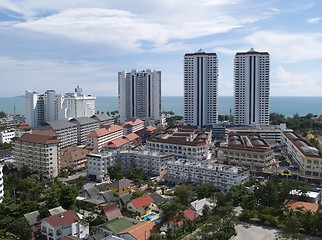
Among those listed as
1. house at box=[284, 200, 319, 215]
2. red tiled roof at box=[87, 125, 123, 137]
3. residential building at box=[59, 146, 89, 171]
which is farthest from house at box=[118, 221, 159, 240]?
red tiled roof at box=[87, 125, 123, 137]

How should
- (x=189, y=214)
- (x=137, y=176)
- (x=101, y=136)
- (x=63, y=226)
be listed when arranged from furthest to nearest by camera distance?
(x=101, y=136)
(x=137, y=176)
(x=189, y=214)
(x=63, y=226)

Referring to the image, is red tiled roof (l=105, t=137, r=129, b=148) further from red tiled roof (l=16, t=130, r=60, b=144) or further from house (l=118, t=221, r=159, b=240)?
house (l=118, t=221, r=159, b=240)

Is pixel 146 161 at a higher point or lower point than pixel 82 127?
lower

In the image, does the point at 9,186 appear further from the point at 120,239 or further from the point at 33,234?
the point at 120,239

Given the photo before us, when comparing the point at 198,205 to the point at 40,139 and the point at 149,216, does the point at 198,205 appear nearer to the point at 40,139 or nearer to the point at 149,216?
the point at 149,216

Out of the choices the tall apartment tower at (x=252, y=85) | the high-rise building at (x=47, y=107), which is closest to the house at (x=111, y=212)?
the tall apartment tower at (x=252, y=85)

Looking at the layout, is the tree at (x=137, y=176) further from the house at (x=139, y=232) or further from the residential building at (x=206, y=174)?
the house at (x=139, y=232)

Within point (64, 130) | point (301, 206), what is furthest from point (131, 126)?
point (301, 206)
